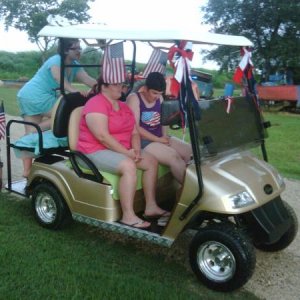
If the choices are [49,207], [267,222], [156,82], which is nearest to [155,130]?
[156,82]

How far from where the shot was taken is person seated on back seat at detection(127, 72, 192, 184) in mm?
3930

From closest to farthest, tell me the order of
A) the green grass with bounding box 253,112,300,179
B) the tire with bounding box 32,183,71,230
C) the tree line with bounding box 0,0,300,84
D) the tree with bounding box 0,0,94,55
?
1. the tire with bounding box 32,183,71,230
2. the green grass with bounding box 253,112,300,179
3. the tree line with bounding box 0,0,300,84
4. the tree with bounding box 0,0,94,55

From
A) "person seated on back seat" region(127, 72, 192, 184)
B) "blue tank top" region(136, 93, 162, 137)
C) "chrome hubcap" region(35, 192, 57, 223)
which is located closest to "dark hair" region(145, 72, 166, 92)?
"person seated on back seat" region(127, 72, 192, 184)

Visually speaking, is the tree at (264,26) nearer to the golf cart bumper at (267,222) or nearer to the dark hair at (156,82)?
the dark hair at (156,82)

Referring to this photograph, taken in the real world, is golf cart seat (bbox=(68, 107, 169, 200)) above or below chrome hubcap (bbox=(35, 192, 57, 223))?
above

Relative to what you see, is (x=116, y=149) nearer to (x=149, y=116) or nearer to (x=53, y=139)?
(x=149, y=116)

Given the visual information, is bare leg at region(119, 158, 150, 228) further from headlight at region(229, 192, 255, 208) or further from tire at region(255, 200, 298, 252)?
tire at region(255, 200, 298, 252)

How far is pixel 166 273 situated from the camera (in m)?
3.50

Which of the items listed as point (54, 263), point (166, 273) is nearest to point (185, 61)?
point (166, 273)

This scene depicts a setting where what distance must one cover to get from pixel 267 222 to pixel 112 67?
1748mm

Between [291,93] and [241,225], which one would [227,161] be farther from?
[291,93]

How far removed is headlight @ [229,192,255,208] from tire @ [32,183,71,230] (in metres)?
1.61

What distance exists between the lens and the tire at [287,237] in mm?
3840

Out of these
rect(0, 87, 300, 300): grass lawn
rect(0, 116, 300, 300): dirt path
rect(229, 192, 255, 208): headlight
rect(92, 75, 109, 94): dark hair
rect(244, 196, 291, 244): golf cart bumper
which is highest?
rect(92, 75, 109, 94): dark hair
